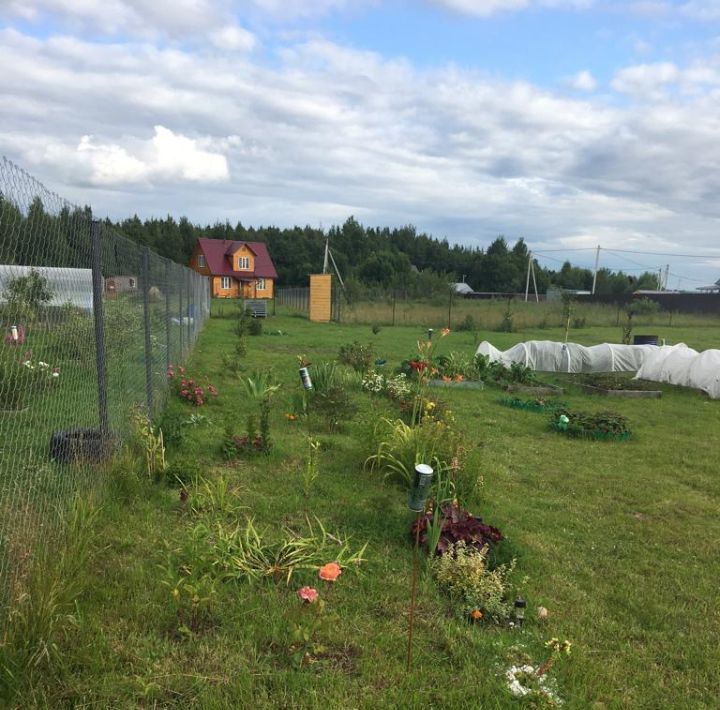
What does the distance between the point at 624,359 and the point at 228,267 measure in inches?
1547

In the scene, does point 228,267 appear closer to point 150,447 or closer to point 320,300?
point 320,300

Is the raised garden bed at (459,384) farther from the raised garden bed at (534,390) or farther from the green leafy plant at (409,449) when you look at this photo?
the green leafy plant at (409,449)

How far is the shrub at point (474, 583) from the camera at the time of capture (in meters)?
2.87

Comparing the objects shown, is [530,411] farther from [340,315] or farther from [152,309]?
[340,315]

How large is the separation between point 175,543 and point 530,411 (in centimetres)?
607

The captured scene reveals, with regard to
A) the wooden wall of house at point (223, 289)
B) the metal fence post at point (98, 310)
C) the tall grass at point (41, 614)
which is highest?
the metal fence post at point (98, 310)

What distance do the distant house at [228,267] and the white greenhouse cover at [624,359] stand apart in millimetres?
36177

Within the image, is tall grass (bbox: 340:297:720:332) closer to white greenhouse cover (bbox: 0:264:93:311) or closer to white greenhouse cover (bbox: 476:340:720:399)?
white greenhouse cover (bbox: 476:340:720:399)

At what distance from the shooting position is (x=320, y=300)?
2503cm

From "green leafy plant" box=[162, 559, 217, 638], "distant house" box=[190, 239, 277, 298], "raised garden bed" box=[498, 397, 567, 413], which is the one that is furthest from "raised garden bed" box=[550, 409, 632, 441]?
"distant house" box=[190, 239, 277, 298]

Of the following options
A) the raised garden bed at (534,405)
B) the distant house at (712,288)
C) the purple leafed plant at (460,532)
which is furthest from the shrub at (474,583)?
the distant house at (712,288)

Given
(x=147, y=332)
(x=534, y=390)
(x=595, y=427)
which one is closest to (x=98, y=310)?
(x=147, y=332)

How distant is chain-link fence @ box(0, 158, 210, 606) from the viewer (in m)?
2.35

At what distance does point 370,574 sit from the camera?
3.19 meters
